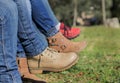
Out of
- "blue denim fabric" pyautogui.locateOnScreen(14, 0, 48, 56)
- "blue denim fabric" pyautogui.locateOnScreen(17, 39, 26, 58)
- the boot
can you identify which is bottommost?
the boot

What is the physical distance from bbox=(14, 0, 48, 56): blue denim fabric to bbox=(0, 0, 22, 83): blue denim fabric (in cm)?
28

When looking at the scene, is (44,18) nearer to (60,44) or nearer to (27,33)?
(60,44)

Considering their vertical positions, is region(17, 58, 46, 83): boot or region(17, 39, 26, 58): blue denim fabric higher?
region(17, 39, 26, 58): blue denim fabric

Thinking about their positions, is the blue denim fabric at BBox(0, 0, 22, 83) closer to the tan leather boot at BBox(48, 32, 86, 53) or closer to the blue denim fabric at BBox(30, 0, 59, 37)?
the blue denim fabric at BBox(30, 0, 59, 37)

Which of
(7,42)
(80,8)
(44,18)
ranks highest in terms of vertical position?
(80,8)

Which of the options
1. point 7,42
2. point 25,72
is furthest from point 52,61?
point 7,42

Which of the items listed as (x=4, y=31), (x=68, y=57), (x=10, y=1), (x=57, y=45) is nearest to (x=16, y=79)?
(x=4, y=31)

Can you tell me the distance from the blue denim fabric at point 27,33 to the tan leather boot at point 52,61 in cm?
16

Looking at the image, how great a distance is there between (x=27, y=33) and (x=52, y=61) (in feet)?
1.47

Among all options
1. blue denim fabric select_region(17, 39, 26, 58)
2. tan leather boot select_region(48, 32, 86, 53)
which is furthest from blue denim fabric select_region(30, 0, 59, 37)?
blue denim fabric select_region(17, 39, 26, 58)

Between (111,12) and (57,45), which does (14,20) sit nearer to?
(57,45)

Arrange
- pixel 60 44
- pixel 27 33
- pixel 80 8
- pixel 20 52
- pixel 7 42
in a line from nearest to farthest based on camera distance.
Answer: pixel 7 42 → pixel 27 33 → pixel 20 52 → pixel 60 44 → pixel 80 8

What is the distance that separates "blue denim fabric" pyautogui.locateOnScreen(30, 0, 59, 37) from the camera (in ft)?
10.9

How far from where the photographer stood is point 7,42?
2.61 metres
